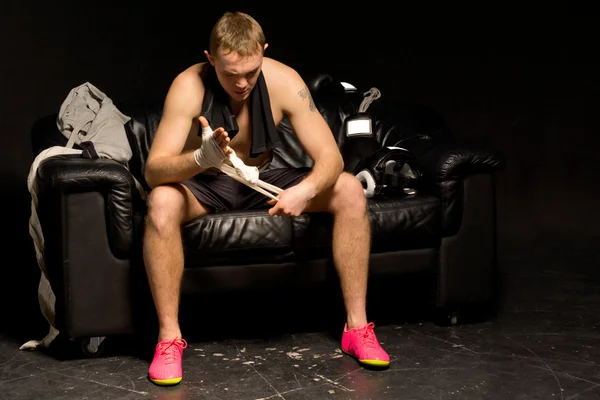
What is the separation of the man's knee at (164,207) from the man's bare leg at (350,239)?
0.48 m

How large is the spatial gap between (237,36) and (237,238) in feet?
2.30

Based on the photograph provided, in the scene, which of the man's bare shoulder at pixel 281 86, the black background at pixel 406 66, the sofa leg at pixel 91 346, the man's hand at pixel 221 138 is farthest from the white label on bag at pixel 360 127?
the sofa leg at pixel 91 346

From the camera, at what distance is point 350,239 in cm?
342

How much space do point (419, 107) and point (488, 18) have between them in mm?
1339

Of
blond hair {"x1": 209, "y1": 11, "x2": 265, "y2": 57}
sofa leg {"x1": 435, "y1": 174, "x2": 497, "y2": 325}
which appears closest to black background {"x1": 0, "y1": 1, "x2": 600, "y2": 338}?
sofa leg {"x1": 435, "y1": 174, "x2": 497, "y2": 325}

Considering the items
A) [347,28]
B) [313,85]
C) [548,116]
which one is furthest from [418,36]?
[313,85]

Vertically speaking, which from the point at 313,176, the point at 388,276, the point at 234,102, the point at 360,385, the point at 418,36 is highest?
the point at 418,36

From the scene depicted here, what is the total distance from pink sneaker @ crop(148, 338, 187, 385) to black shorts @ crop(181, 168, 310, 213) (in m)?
0.52

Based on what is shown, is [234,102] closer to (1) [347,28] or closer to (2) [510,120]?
(1) [347,28]

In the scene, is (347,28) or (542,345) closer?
(542,345)

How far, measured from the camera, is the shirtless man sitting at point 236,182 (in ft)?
10.5

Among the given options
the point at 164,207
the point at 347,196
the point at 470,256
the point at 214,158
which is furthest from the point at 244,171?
the point at 470,256

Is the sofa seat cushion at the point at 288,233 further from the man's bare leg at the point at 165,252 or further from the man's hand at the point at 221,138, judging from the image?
the man's hand at the point at 221,138

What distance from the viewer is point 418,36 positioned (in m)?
5.53
